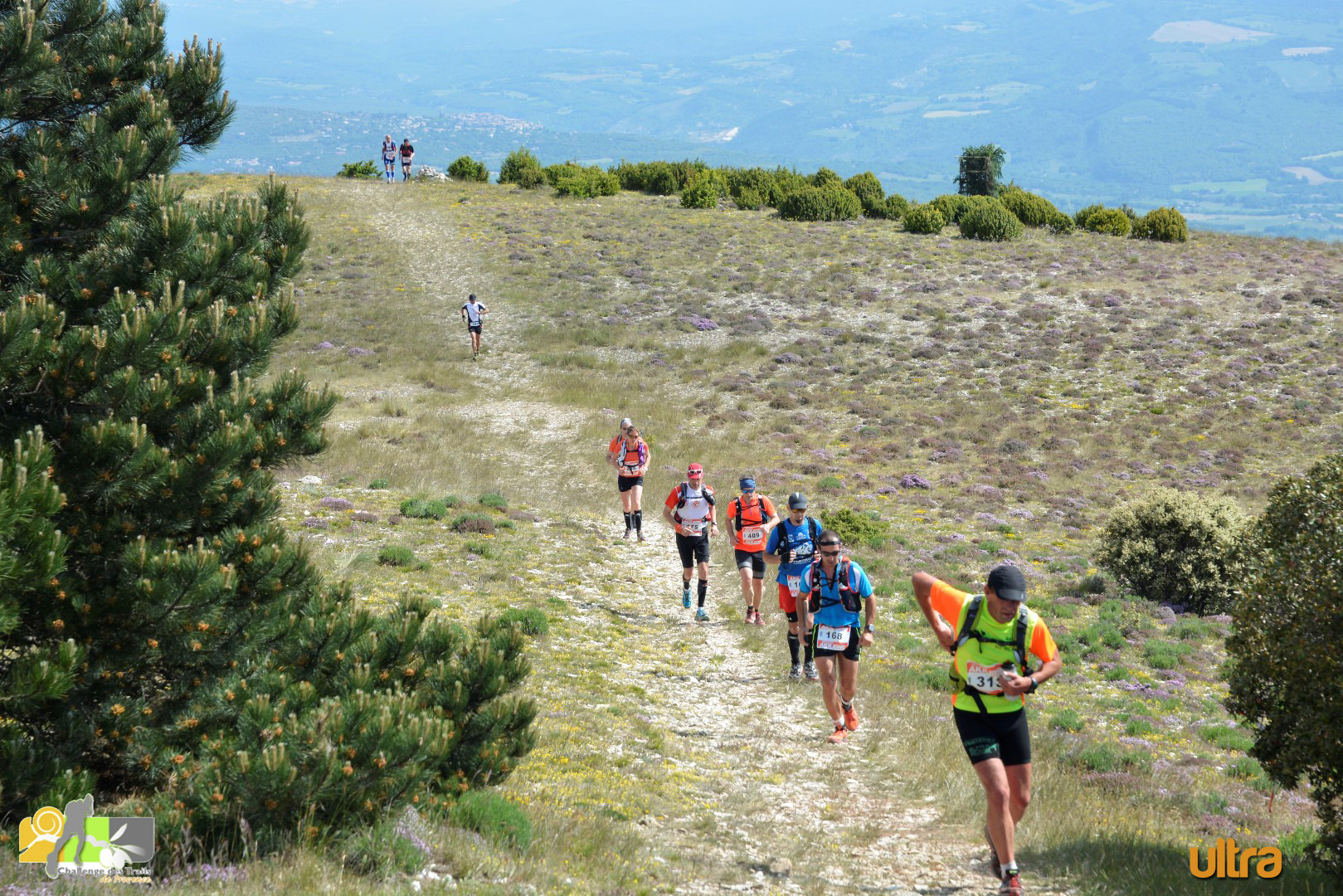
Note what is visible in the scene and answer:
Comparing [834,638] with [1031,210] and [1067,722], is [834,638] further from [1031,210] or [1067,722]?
[1031,210]

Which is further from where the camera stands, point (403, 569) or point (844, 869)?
point (403, 569)

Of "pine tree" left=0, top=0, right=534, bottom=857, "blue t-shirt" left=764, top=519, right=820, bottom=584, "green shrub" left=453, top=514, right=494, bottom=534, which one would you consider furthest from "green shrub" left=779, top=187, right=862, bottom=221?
"pine tree" left=0, top=0, right=534, bottom=857

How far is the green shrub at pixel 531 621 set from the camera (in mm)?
13617

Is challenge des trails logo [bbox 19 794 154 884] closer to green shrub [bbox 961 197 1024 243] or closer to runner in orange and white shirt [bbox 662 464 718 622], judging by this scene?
runner in orange and white shirt [bbox 662 464 718 622]

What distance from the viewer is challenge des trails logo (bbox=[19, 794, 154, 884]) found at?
18.6ft

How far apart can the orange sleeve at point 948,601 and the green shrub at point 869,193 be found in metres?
60.3

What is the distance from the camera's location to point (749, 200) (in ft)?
213

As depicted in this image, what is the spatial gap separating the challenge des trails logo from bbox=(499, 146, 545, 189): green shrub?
6671 cm

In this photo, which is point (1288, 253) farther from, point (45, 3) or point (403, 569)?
point (45, 3)

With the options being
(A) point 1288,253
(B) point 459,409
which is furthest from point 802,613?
(A) point 1288,253

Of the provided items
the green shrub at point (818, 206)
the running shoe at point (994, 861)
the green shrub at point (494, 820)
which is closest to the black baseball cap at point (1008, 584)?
the running shoe at point (994, 861)

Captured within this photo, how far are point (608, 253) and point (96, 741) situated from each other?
4961 centimetres

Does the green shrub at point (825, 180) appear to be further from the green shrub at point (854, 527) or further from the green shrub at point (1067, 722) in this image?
the green shrub at point (1067, 722)

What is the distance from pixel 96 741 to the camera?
22.0 feet
